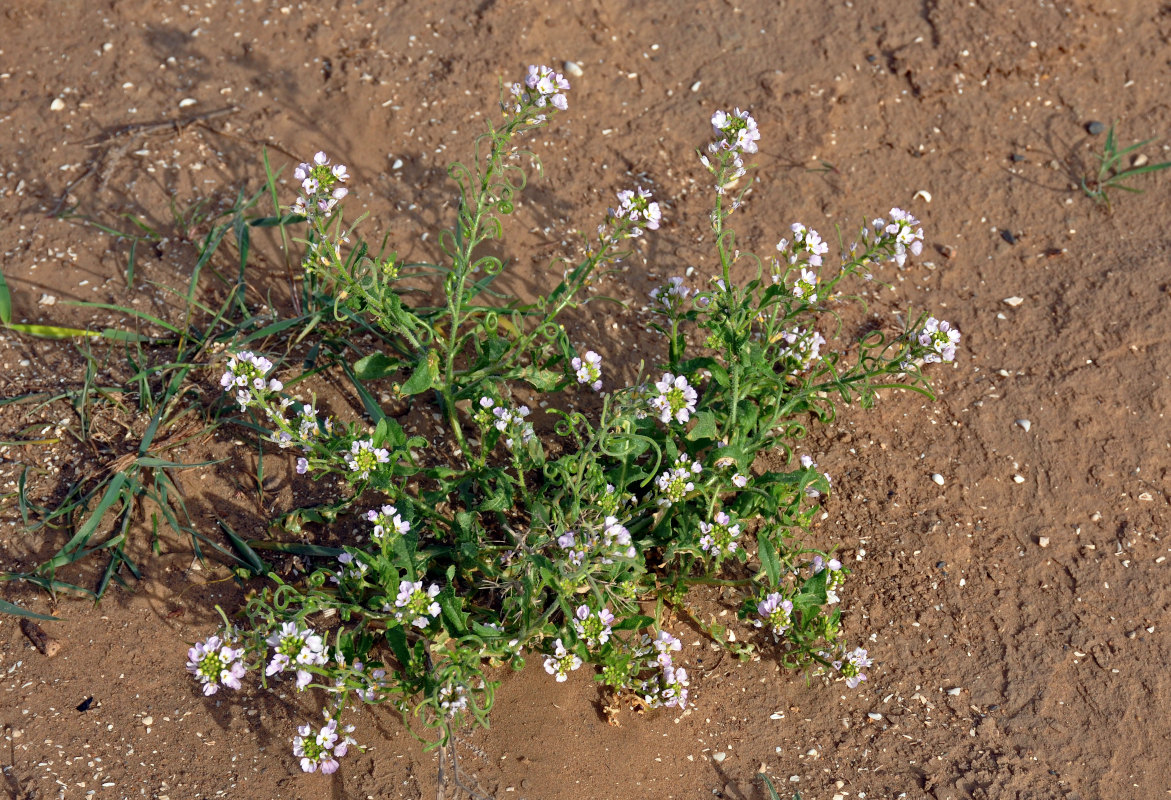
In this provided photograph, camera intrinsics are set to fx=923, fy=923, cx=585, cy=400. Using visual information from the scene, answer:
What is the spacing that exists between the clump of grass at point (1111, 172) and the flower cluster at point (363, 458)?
3.24 m

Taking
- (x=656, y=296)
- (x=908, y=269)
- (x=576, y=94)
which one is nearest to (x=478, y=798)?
(x=656, y=296)

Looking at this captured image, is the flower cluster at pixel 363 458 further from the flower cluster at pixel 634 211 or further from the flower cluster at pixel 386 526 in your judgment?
the flower cluster at pixel 634 211

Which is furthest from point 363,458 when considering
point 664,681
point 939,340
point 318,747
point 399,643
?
point 939,340

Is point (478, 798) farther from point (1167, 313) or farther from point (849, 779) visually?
point (1167, 313)

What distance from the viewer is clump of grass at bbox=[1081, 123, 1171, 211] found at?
3934 mm

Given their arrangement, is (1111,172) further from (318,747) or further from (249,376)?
(318,747)

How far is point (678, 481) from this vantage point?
249 cm

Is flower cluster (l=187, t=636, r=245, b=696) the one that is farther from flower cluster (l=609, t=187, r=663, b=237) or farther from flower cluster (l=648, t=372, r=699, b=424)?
flower cluster (l=609, t=187, r=663, b=237)

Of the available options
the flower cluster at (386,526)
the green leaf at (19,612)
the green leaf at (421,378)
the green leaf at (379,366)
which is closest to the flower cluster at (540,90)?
the green leaf at (421,378)

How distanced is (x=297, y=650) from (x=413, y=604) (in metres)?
0.29

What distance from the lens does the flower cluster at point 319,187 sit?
2443mm

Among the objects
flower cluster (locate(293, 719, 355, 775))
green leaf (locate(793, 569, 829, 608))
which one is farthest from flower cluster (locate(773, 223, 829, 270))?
flower cluster (locate(293, 719, 355, 775))

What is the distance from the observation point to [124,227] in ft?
11.7

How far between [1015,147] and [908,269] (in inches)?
36.5
